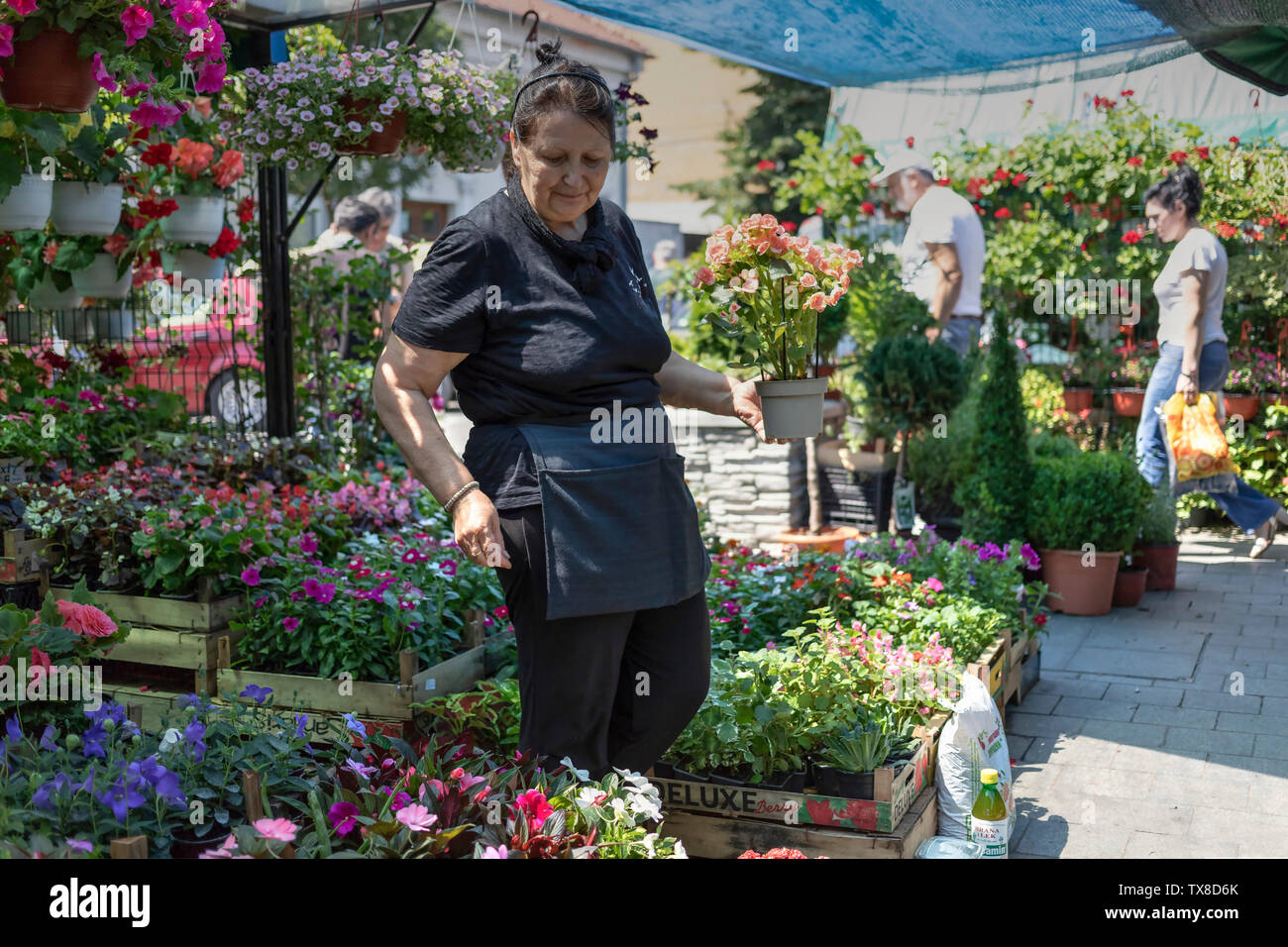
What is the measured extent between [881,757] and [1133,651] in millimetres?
2449

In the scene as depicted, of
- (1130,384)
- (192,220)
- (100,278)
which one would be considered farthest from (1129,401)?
(100,278)

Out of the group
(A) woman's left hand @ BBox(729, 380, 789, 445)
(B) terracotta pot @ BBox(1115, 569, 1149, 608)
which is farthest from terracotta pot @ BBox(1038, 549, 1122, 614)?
(A) woman's left hand @ BBox(729, 380, 789, 445)

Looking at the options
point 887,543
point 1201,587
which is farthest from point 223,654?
point 1201,587

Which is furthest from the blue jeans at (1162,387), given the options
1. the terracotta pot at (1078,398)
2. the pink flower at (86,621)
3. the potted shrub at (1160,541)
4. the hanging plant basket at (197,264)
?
the pink flower at (86,621)

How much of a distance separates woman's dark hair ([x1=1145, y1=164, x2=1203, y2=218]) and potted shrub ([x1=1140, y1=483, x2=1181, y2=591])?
134 cm

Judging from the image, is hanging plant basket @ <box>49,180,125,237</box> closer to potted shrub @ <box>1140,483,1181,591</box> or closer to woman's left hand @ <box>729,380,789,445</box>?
woman's left hand @ <box>729,380,789,445</box>

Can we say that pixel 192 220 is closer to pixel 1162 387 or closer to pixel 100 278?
pixel 100 278

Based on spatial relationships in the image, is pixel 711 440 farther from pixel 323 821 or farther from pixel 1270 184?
pixel 323 821

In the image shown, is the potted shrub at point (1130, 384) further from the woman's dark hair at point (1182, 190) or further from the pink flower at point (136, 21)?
the pink flower at point (136, 21)

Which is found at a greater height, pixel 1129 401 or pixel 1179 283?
pixel 1179 283

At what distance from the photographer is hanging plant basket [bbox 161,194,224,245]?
14.9 ft

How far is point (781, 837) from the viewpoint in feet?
9.15

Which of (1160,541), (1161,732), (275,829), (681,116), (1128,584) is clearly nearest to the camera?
(275,829)

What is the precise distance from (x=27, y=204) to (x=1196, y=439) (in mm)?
5054
